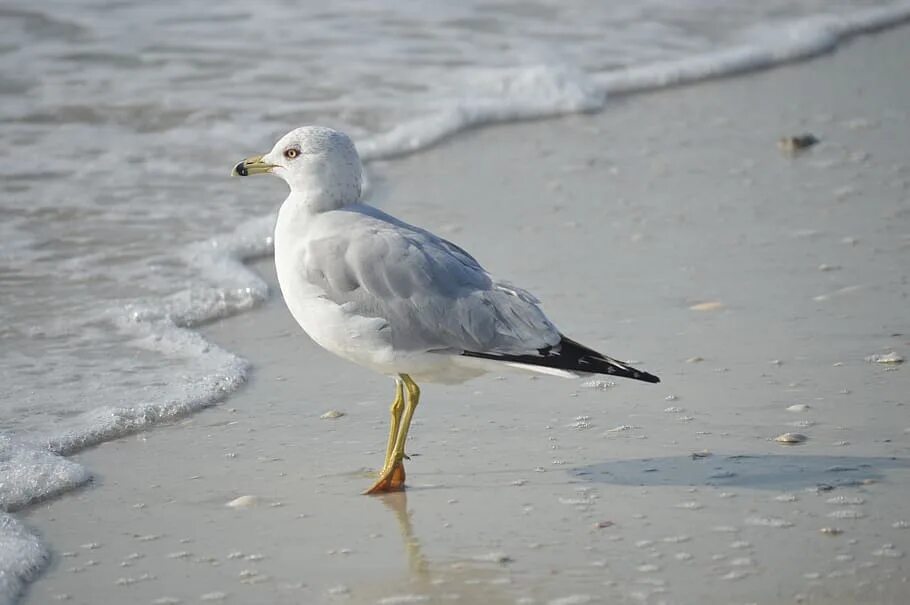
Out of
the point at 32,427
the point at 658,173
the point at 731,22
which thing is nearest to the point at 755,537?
the point at 32,427

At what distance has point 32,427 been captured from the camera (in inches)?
196

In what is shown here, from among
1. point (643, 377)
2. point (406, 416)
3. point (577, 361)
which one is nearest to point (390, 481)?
point (406, 416)

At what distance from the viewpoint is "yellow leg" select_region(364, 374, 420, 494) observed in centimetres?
436

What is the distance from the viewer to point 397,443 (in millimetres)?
4438

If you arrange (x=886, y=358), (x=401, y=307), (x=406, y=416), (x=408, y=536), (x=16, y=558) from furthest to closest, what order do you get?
(x=886, y=358) → (x=406, y=416) → (x=401, y=307) → (x=408, y=536) → (x=16, y=558)

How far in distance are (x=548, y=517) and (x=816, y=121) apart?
519 centimetres

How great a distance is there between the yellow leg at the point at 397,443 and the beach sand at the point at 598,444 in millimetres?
65

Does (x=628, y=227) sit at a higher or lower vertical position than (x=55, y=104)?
lower

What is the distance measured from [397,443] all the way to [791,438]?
3.91 feet

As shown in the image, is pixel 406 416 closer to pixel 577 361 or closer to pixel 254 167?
pixel 577 361

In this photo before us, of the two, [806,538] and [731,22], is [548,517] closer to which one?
[806,538]

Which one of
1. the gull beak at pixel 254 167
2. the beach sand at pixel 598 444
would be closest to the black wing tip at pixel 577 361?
the beach sand at pixel 598 444

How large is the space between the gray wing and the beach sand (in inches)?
16.8

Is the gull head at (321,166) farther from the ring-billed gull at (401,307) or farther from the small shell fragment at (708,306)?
the small shell fragment at (708,306)
